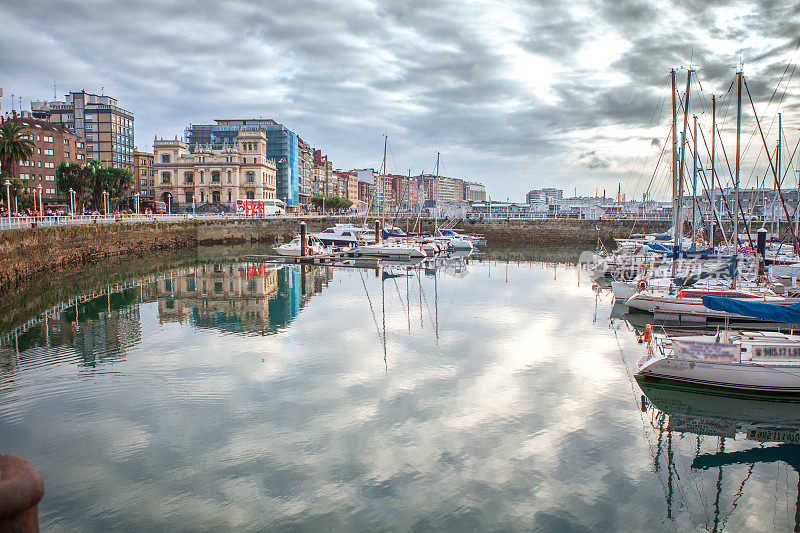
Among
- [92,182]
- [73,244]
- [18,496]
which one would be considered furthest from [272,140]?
[18,496]

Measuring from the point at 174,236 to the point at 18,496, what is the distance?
69.8 metres

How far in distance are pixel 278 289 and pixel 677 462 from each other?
94.8 ft

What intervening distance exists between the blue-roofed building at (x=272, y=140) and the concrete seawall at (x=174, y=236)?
35865 millimetres

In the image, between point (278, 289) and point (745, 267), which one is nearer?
point (745, 267)

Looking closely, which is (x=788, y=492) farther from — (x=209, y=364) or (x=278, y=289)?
(x=278, y=289)

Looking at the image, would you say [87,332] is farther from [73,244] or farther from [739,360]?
[73,244]

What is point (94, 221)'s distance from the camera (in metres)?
53.3

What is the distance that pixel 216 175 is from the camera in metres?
110

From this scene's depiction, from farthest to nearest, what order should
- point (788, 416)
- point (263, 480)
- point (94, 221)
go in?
point (94, 221) < point (788, 416) < point (263, 480)

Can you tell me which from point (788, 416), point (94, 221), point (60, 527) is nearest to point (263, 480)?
point (60, 527)

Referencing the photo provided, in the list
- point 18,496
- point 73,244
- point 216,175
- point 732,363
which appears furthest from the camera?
point 216,175

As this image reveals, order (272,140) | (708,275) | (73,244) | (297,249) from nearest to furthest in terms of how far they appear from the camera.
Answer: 1. (708,275)
2. (73,244)
3. (297,249)
4. (272,140)

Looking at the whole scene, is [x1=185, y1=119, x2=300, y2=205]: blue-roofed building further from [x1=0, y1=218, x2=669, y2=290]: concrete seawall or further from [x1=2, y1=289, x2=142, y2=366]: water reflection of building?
[x1=2, y1=289, x2=142, y2=366]: water reflection of building

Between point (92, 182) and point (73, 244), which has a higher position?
point (92, 182)
